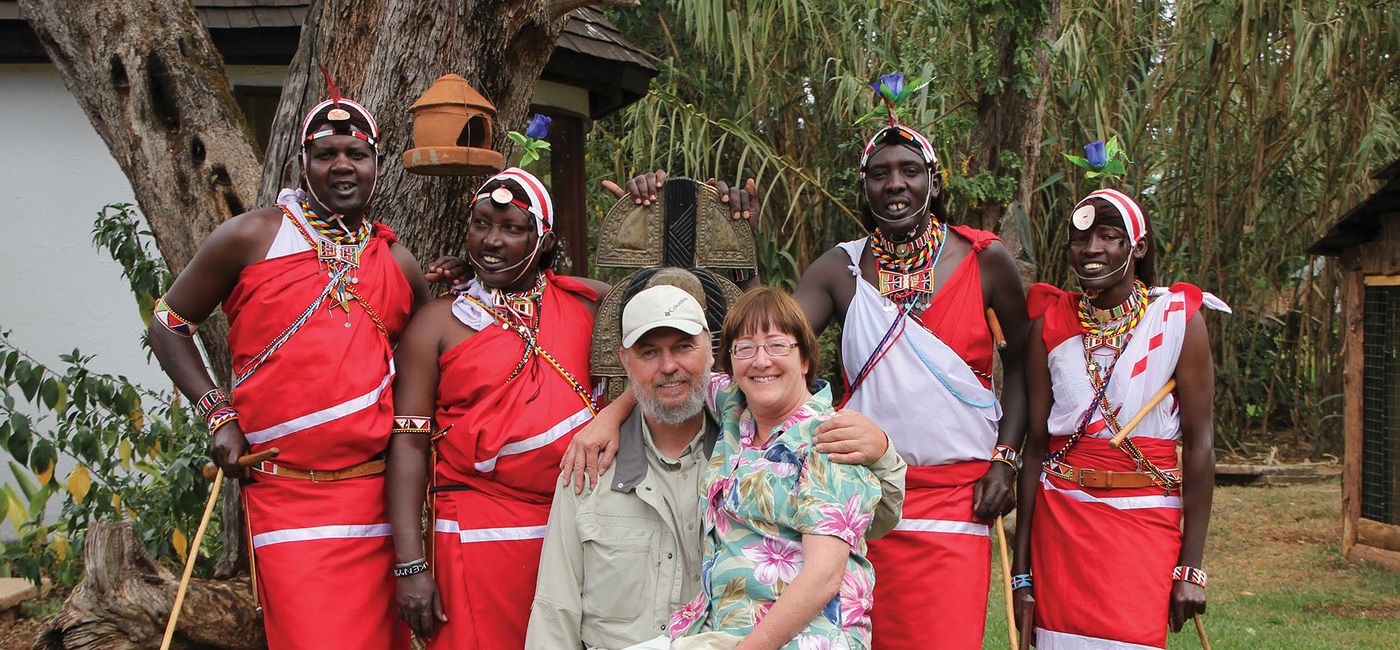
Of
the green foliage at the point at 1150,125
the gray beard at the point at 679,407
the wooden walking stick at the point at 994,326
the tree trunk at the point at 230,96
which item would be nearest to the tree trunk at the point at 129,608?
the tree trunk at the point at 230,96

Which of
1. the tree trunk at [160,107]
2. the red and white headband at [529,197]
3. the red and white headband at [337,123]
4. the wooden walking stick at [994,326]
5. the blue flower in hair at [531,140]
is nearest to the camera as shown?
the red and white headband at [529,197]

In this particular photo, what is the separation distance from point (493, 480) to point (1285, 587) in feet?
17.5

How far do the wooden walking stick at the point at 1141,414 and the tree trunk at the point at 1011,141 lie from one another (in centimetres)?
245

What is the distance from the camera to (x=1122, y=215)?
10.6 ft

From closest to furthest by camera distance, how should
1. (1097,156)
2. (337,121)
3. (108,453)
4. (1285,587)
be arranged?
(337,121) → (1097,156) → (108,453) → (1285,587)

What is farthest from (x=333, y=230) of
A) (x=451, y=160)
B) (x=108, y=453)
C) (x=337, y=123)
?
(x=108, y=453)

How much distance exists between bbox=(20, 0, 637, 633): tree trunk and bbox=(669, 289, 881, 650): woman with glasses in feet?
6.02

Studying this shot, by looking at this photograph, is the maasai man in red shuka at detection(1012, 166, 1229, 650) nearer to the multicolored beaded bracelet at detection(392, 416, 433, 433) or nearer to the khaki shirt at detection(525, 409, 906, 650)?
the khaki shirt at detection(525, 409, 906, 650)

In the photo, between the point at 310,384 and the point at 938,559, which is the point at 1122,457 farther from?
the point at 310,384

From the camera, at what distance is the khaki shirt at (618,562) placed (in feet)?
9.27

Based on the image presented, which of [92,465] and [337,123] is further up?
[337,123]

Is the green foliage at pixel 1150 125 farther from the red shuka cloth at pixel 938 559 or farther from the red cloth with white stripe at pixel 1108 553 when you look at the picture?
the red cloth with white stripe at pixel 1108 553

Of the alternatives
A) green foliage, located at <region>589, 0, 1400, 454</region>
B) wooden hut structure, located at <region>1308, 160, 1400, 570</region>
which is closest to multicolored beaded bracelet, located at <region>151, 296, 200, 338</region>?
green foliage, located at <region>589, 0, 1400, 454</region>

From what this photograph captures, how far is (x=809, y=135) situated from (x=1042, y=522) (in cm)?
619
